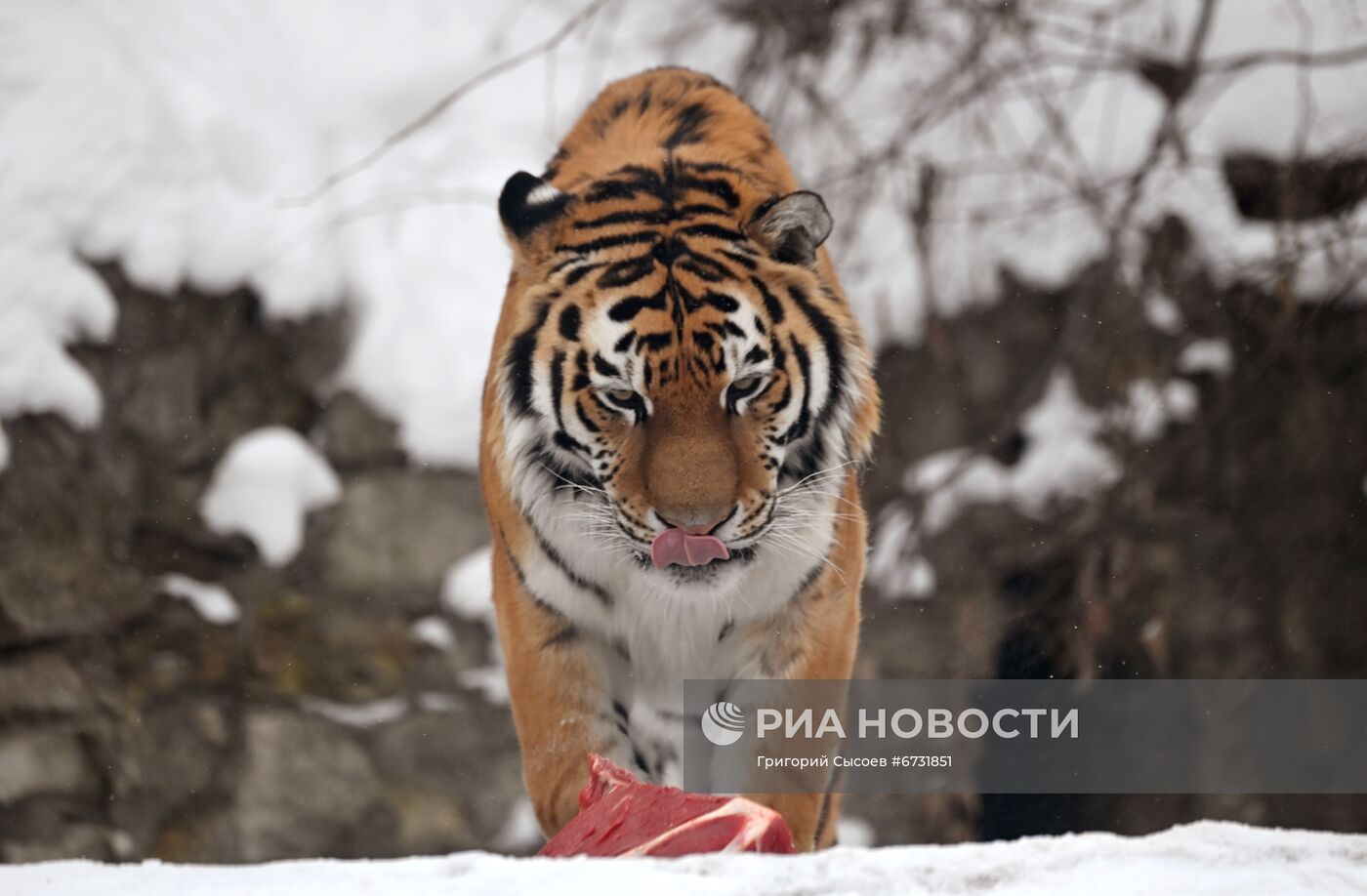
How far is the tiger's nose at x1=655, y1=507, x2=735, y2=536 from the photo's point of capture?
1915mm

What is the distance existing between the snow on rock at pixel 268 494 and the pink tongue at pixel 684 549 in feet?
8.70

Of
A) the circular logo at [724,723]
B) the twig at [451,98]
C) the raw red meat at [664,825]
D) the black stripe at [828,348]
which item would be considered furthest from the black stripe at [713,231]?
the twig at [451,98]

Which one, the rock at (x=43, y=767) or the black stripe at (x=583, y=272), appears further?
the rock at (x=43, y=767)

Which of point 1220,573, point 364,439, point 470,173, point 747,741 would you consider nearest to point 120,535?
point 364,439

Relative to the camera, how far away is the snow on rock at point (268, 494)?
4.35 metres

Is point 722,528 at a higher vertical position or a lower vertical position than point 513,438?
lower

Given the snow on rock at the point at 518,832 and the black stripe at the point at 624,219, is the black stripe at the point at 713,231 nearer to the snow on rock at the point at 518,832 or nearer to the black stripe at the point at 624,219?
the black stripe at the point at 624,219

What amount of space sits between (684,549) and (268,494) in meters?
2.71

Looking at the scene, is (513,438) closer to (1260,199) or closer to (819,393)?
(819,393)

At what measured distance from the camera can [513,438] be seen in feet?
7.04

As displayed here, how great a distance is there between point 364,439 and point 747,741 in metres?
2.62

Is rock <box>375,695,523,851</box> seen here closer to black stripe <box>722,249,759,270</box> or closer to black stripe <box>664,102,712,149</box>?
black stripe <box>664,102,712,149</box>

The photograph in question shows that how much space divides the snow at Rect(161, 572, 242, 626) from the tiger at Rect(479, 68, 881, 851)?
7.76ft

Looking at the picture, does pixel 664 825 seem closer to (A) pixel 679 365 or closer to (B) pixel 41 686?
(A) pixel 679 365
